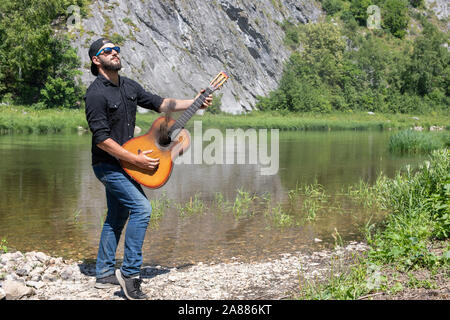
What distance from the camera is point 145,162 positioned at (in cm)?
491

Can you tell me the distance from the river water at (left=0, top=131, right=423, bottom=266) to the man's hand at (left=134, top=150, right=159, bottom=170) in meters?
1.81

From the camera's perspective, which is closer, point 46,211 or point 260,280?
point 260,280

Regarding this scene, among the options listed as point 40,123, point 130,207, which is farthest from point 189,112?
point 40,123

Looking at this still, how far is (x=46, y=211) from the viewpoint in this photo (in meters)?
9.60

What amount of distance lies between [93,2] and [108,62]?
51.1 meters

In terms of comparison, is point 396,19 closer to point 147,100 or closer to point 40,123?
point 40,123

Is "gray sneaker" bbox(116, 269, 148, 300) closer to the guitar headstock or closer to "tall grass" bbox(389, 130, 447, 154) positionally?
the guitar headstock

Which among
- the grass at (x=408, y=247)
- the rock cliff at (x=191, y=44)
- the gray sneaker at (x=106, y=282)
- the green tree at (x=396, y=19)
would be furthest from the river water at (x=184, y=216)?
the green tree at (x=396, y=19)

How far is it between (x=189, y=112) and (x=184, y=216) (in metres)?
4.33

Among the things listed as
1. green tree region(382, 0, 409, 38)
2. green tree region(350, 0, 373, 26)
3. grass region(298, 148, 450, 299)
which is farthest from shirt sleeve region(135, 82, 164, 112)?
green tree region(382, 0, 409, 38)
